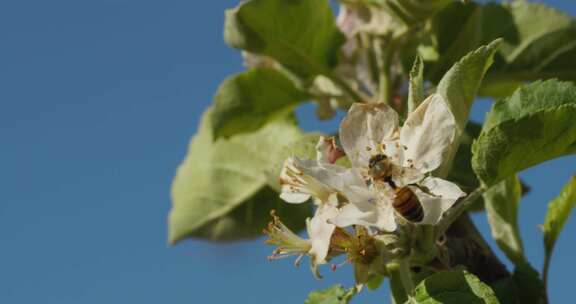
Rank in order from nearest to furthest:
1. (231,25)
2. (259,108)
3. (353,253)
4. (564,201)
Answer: (353,253)
(564,201)
(231,25)
(259,108)

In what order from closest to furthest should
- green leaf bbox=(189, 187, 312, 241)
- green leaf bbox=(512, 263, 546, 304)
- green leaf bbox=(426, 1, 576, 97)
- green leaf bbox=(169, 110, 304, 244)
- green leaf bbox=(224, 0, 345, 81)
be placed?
1. green leaf bbox=(512, 263, 546, 304)
2. green leaf bbox=(224, 0, 345, 81)
3. green leaf bbox=(426, 1, 576, 97)
4. green leaf bbox=(189, 187, 312, 241)
5. green leaf bbox=(169, 110, 304, 244)

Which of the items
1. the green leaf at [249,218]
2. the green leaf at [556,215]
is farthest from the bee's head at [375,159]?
the green leaf at [249,218]

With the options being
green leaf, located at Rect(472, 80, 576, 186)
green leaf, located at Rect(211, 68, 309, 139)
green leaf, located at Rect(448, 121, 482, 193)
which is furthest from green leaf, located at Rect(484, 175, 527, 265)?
green leaf, located at Rect(211, 68, 309, 139)

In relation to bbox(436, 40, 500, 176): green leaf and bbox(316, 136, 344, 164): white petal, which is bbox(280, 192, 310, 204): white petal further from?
bbox(436, 40, 500, 176): green leaf

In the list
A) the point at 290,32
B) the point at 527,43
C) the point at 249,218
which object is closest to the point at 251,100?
the point at 290,32

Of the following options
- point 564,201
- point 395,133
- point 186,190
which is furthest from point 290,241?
point 186,190

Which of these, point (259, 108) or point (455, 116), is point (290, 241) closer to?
point (455, 116)
